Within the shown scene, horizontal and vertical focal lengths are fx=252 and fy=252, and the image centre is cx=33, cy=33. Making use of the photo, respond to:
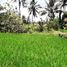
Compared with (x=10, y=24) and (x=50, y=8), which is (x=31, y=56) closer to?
(x=10, y=24)

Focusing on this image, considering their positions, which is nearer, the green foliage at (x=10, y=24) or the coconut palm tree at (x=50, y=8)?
the green foliage at (x=10, y=24)

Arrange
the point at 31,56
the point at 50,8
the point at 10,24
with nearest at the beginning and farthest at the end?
the point at 31,56
the point at 10,24
the point at 50,8

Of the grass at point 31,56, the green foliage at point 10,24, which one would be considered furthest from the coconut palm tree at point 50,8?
the grass at point 31,56

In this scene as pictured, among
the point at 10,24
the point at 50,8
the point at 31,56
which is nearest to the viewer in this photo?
the point at 31,56

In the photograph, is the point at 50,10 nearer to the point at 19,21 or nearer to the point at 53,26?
the point at 53,26

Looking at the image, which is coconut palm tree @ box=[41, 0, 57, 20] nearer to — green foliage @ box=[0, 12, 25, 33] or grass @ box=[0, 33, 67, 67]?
green foliage @ box=[0, 12, 25, 33]

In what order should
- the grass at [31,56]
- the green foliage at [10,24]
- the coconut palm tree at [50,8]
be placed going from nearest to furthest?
1. the grass at [31,56]
2. the green foliage at [10,24]
3. the coconut palm tree at [50,8]

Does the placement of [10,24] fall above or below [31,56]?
below

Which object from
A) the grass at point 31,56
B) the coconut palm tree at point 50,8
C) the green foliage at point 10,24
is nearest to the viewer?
the grass at point 31,56

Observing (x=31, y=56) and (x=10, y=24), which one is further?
(x=10, y=24)

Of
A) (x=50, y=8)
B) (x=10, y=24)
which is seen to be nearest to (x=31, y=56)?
(x=10, y=24)

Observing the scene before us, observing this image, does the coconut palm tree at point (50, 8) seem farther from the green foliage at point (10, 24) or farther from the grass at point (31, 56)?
the grass at point (31, 56)

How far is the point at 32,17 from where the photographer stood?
64562mm

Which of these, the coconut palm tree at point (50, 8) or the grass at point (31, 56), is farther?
the coconut palm tree at point (50, 8)
